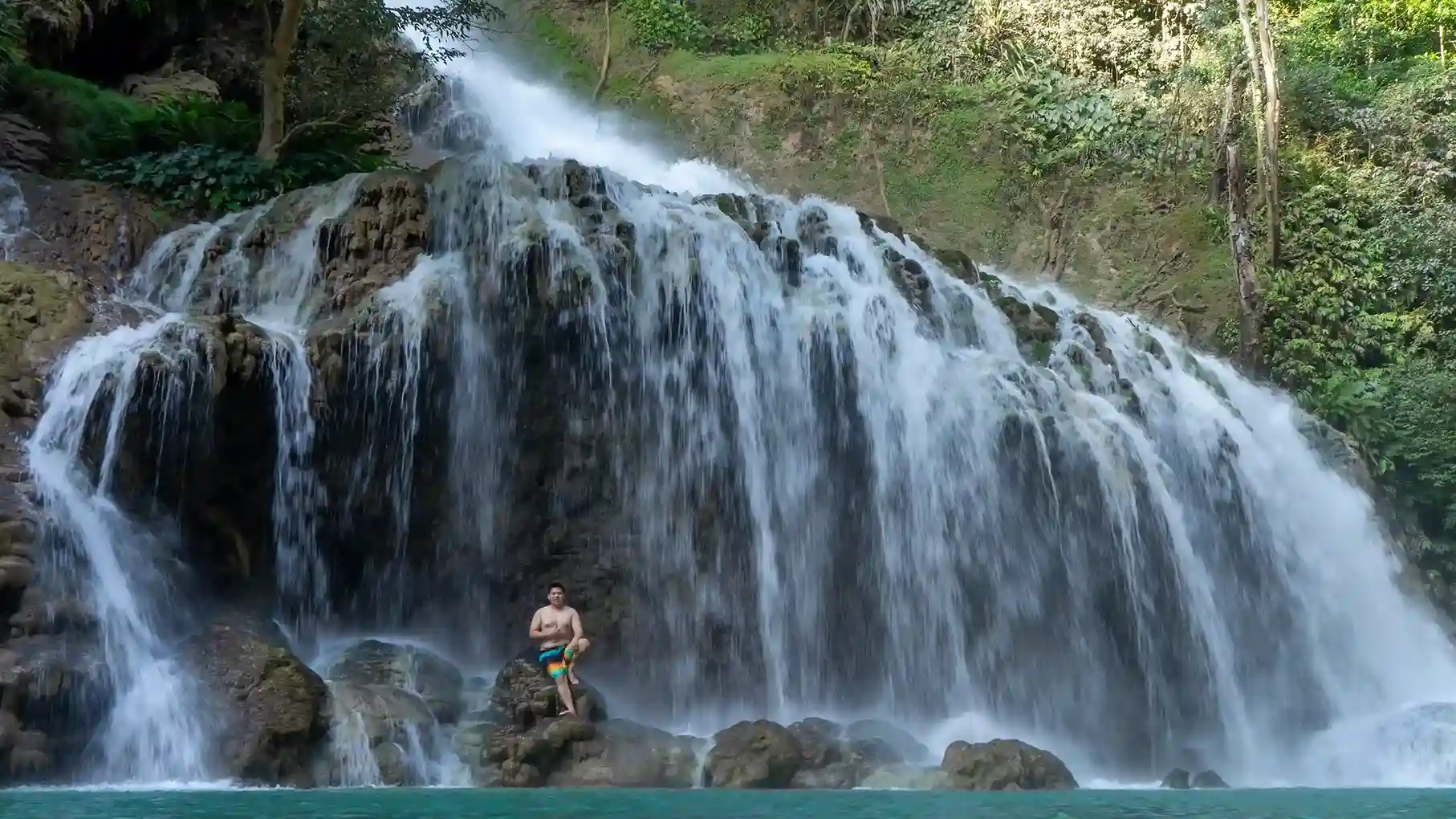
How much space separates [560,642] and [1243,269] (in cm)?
1313

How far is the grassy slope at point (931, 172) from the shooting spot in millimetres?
20297

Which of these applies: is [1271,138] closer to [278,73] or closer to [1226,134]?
[1226,134]

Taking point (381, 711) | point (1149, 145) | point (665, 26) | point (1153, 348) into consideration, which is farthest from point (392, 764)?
point (665, 26)

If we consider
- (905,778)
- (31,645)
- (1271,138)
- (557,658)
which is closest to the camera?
(31,645)

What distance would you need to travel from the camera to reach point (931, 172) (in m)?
22.4

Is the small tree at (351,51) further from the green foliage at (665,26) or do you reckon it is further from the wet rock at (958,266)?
the wet rock at (958,266)

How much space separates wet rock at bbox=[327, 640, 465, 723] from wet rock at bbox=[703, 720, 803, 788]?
6.96 ft

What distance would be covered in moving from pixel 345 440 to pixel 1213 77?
16074mm

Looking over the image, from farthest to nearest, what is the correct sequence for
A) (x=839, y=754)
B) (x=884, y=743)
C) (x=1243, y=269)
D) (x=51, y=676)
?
(x=1243, y=269) < (x=884, y=743) < (x=839, y=754) < (x=51, y=676)

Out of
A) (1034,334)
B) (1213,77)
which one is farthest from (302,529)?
(1213,77)

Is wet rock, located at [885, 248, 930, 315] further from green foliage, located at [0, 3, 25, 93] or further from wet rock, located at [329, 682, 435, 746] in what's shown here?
green foliage, located at [0, 3, 25, 93]

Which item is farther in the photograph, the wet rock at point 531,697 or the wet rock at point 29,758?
the wet rock at point 531,697

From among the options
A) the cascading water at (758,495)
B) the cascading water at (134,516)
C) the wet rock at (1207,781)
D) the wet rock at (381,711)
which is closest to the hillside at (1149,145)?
the cascading water at (758,495)

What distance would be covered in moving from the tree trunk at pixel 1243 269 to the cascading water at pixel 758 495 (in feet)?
18.4
